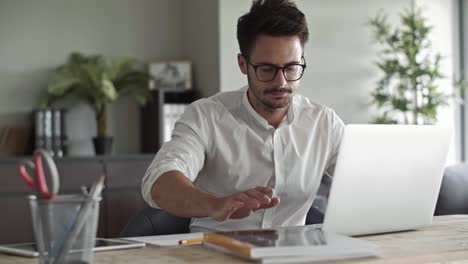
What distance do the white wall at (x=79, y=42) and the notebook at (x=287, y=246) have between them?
402 centimetres

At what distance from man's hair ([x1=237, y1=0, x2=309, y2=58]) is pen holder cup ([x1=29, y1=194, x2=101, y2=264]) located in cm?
119

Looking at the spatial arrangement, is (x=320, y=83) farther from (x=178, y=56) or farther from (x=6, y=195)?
(x=6, y=195)

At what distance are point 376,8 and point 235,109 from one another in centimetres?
372

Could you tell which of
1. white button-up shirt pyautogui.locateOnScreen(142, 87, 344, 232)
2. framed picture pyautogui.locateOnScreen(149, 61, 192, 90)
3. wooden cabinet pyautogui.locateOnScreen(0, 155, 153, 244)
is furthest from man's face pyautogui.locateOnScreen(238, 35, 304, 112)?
framed picture pyautogui.locateOnScreen(149, 61, 192, 90)

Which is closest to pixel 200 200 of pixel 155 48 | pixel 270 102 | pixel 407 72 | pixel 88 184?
pixel 270 102

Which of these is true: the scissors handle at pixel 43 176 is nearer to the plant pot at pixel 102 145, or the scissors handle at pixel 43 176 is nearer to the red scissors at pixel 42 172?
the red scissors at pixel 42 172

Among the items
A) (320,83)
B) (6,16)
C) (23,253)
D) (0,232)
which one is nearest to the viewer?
(23,253)

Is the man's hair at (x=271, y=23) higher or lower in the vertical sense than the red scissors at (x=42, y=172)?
higher

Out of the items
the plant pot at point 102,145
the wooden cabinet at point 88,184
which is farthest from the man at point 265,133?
the plant pot at point 102,145

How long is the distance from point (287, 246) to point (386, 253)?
25cm

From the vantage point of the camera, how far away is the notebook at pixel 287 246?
151 cm

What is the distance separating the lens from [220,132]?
8.24 ft

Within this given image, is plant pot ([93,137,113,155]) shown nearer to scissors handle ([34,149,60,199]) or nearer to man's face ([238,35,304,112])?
man's face ([238,35,304,112])

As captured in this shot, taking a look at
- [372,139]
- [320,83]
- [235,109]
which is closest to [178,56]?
[320,83]
